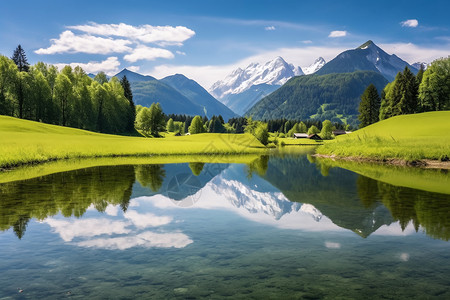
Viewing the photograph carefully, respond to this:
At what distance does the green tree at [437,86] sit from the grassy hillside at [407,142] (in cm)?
1653

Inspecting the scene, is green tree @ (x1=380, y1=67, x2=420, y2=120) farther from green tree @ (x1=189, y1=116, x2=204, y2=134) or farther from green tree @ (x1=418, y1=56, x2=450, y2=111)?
green tree @ (x1=189, y1=116, x2=204, y2=134)

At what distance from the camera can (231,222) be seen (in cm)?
1420

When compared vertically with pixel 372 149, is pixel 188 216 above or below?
below

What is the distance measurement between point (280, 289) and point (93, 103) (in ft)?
328

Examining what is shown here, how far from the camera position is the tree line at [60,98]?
253 ft

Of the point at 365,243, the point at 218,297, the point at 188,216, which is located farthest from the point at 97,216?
the point at 365,243

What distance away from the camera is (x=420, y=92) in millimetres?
98500

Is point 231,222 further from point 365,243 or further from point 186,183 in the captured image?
point 186,183

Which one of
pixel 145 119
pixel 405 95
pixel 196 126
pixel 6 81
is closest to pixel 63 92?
pixel 6 81

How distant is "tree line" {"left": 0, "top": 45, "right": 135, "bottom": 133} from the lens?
7725 cm

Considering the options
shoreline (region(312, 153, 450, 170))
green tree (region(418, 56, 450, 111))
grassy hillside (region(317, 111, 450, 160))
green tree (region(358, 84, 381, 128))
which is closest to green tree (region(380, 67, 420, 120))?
green tree (region(418, 56, 450, 111))

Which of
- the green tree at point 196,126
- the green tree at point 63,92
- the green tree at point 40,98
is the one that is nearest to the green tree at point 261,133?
the green tree at point 196,126

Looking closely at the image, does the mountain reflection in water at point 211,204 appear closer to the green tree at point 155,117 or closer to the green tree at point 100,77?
the green tree at point 155,117

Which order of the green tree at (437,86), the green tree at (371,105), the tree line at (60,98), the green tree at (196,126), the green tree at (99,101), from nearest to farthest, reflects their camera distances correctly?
the tree line at (60,98) < the green tree at (437,86) < the green tree at (99,101) < the green tree at (371,105) < the green tree at (196,126)
